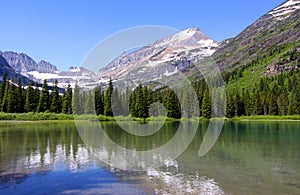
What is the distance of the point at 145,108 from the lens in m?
86.8

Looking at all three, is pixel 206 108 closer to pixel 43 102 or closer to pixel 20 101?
pixel 43 102

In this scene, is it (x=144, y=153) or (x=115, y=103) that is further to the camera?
(x=115, y=103)

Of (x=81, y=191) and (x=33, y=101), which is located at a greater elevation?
(x=33, y=101)

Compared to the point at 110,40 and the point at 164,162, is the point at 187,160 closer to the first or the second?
the point at 164,162

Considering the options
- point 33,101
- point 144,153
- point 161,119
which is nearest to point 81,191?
point 144,153

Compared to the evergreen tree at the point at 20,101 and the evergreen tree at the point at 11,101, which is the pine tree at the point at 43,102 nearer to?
the evergreen tree at the point at 11,101

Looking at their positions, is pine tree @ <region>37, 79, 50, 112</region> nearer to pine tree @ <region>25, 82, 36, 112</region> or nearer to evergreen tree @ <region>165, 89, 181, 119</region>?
pine tree @ <region>25, 82, 36, 112</region>

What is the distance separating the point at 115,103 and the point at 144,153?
66.1 meters

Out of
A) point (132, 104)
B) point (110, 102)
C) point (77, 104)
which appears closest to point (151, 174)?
point (110, 102)

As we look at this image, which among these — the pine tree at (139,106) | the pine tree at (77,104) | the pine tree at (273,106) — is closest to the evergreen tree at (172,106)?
the pine tree at (139,106)

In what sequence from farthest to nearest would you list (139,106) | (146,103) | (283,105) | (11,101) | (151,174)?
(283,105), (146,103), (139,106), (11,101), (151,174)

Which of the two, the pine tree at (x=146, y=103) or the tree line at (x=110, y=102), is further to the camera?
the pine tree at (x=146, y=103)

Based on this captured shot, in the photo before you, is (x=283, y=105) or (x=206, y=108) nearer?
(x=206, y=108)

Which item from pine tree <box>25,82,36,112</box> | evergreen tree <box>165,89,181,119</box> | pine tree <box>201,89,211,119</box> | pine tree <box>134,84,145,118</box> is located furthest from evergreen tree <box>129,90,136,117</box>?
pine tree <box>25,82,36,112</box>
